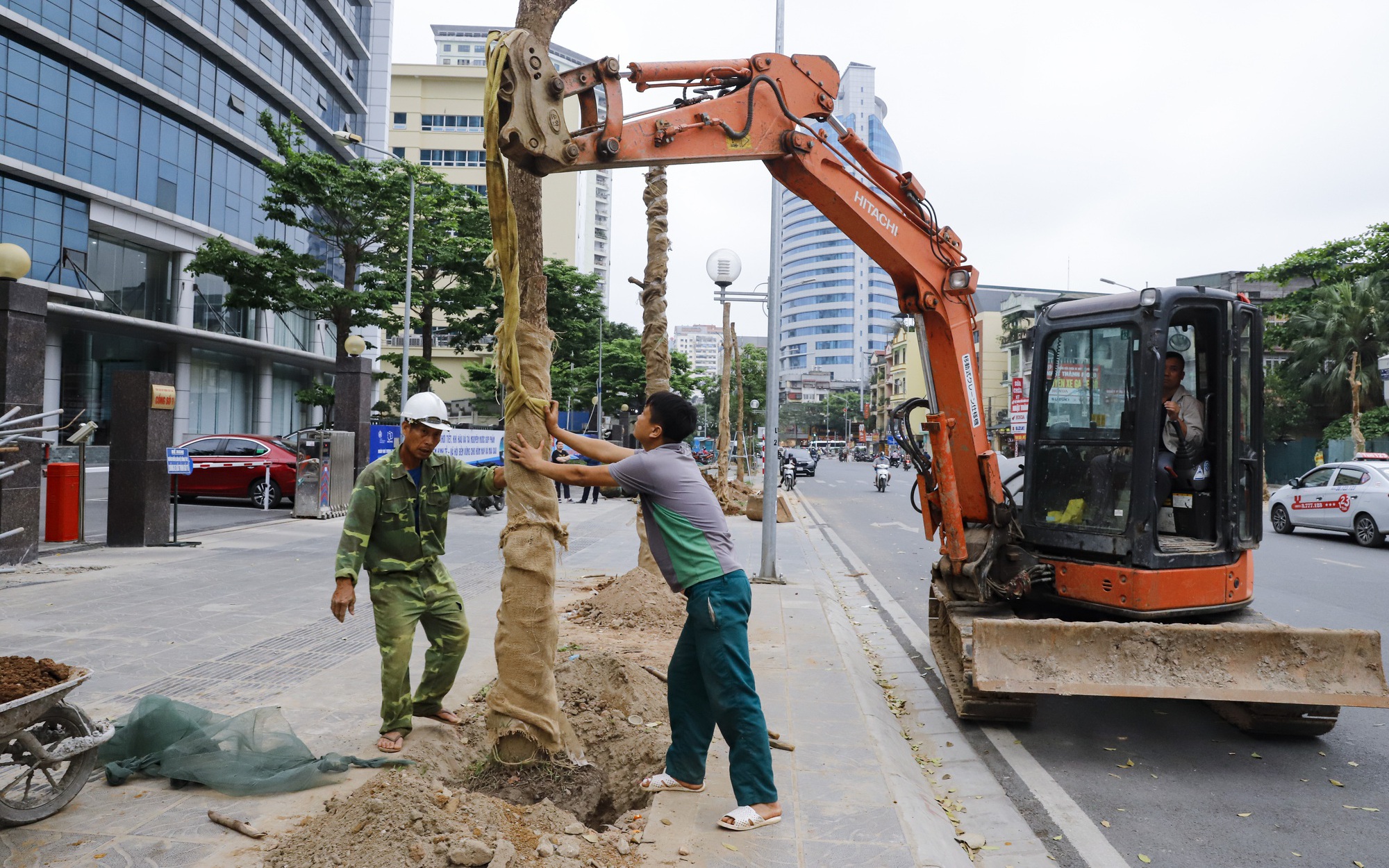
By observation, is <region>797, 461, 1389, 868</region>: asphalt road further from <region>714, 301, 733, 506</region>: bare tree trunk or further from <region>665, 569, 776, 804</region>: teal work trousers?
<region>714, 301, 733, 506</region>: bare tree trunk

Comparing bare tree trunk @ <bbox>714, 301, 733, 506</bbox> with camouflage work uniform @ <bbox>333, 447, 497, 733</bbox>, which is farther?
bare tree trunk @ <bbox>714, 301, 733, 506</bbox>

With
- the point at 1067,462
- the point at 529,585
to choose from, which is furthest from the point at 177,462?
the point at 1067,462

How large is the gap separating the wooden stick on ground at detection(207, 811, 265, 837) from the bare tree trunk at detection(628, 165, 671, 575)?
499cm

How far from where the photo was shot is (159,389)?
11734mm

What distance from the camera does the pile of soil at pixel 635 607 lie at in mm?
7289

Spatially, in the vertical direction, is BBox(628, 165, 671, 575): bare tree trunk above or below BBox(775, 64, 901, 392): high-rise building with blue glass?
below

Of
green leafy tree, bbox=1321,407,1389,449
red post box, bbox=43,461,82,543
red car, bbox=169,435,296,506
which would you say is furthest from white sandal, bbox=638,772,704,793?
green leafy tree, bbox=1321,407,1389,449

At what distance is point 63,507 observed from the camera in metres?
11.2

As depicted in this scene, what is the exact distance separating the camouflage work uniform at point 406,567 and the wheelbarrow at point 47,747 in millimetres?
1150

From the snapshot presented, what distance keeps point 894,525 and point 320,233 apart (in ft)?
56.6

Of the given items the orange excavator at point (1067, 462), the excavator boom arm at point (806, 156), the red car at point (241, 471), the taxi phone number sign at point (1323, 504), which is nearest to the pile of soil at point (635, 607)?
the orange excavator at point (1067, 462)

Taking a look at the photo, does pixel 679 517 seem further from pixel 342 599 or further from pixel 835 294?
pixel 835 294

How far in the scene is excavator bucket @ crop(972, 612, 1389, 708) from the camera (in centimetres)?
473

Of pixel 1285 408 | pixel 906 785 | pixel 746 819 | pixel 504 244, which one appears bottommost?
pixel 906 785
